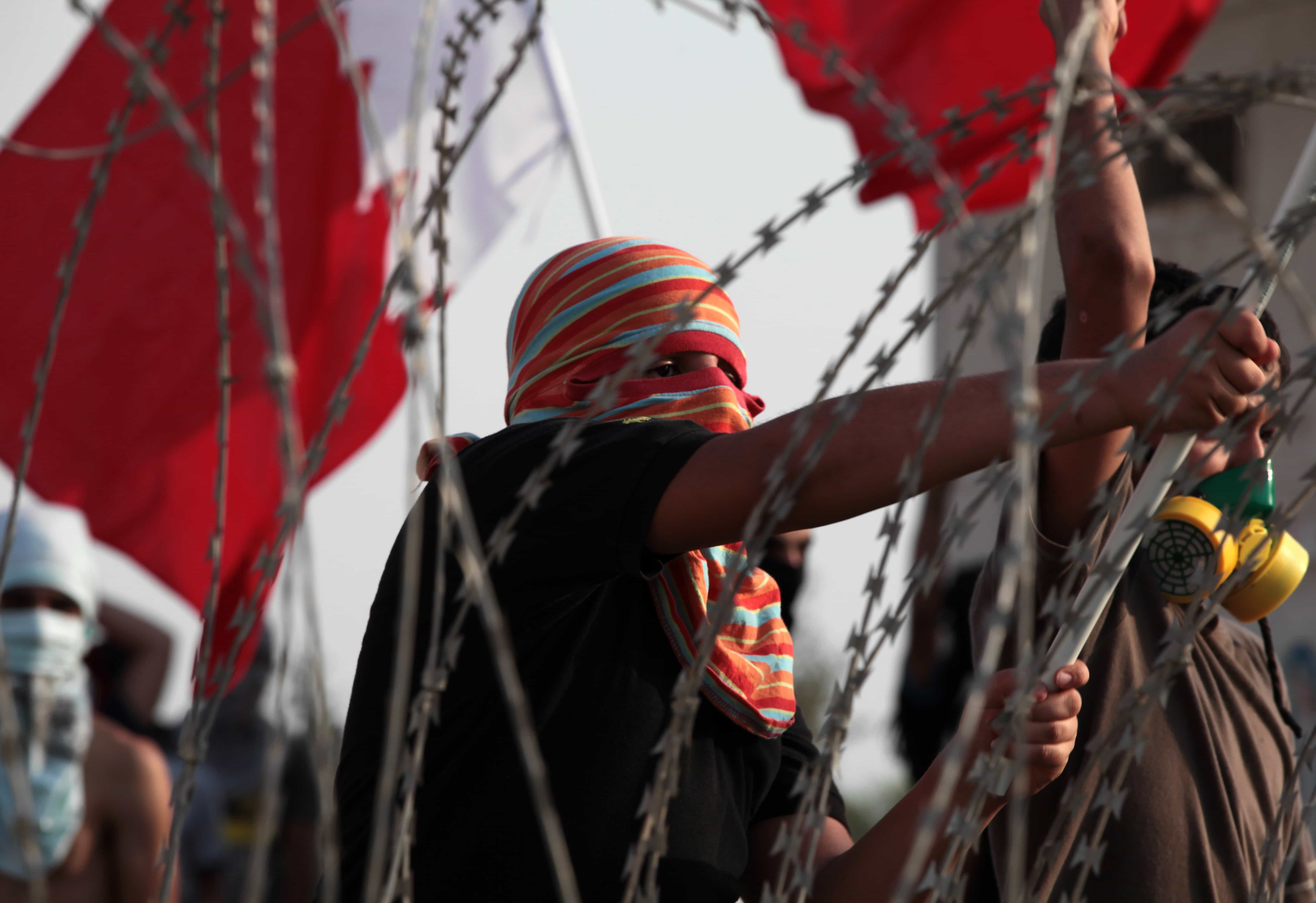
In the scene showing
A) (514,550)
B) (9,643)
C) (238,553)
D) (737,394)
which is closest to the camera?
(514,550)

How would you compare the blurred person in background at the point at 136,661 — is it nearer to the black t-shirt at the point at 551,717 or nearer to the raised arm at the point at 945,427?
the black t-shirt at the point at 551,717

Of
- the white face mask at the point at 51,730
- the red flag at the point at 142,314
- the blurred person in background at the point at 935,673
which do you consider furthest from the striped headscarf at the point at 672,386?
the red flag at the point at 142,314

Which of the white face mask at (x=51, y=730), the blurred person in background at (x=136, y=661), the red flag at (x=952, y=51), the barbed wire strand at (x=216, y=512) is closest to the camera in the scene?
the barbed wire strand at (x=216, y=512)

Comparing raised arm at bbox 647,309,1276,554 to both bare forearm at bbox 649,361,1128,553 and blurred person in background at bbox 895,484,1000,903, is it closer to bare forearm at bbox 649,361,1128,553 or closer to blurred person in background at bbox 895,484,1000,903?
bare forearm at bbox 649,361,1128,553

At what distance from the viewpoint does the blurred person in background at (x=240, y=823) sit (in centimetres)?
482

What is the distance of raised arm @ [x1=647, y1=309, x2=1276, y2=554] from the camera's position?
4.14 feet

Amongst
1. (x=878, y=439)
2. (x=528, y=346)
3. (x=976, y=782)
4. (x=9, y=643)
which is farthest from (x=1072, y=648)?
(x=9, y=643)

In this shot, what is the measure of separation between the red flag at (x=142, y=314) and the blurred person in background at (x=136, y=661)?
294 mm

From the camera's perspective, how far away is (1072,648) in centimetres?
143

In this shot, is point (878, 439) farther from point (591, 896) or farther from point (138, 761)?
point (138, 761)

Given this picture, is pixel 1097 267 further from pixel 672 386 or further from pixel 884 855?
pixel 884 855

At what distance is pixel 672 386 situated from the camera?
1655 mm

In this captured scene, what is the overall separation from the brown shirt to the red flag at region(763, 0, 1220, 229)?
4376 millimetres

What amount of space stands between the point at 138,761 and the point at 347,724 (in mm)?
2658
